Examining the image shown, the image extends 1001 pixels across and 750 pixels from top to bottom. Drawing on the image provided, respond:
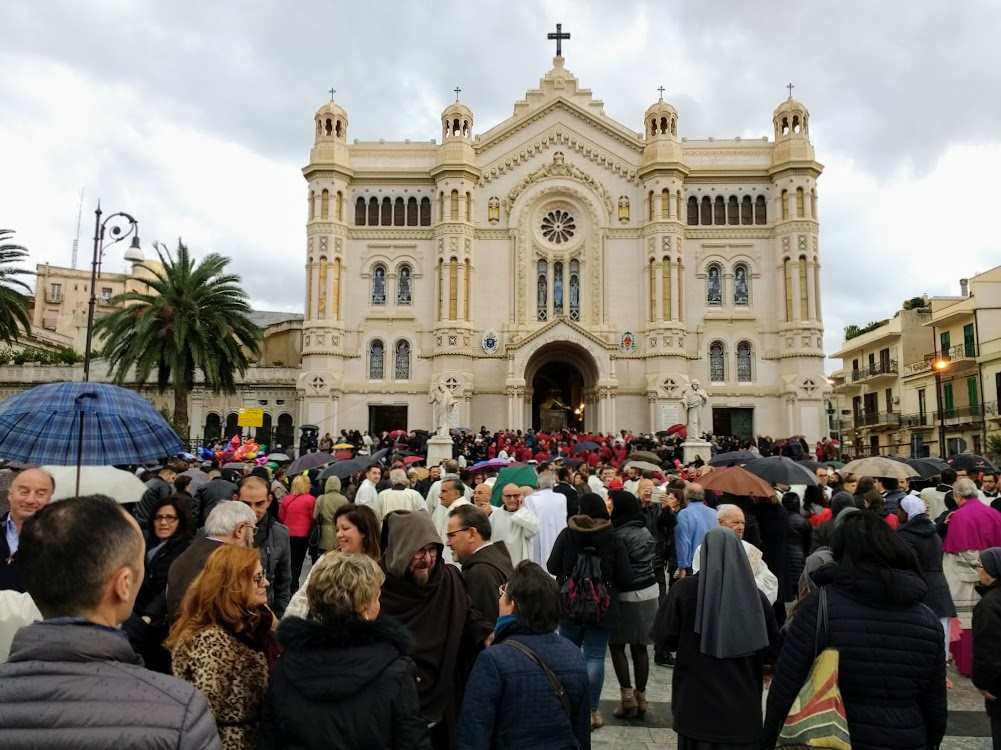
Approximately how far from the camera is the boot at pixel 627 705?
23.0 ft

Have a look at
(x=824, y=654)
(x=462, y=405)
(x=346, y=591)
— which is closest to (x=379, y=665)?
(x=346, y=591)

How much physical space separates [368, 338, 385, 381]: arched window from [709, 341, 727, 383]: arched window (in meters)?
17.1

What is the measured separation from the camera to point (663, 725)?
6.82 meters

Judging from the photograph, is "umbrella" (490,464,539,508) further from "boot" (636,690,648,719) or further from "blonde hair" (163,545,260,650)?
"blonde hair" (163,545,260,650)

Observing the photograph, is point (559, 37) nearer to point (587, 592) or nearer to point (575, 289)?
point (575, 289)

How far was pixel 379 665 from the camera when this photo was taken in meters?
3.18

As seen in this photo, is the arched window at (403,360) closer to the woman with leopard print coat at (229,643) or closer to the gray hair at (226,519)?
the gray hair at (226,519)

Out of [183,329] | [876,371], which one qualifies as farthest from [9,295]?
[876,371]

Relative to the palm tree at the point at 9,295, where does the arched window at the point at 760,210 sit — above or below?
above

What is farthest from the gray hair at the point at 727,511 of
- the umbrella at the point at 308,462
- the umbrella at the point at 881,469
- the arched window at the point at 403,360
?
the arched window at the point at 403,360

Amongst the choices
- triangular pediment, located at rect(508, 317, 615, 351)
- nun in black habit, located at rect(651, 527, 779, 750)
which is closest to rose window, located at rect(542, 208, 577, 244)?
triangular pediment, located at rect(508, 317, 615, 351)

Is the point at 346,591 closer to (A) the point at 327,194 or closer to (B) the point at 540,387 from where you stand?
(A) the point at 327,194

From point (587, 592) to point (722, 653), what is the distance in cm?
204

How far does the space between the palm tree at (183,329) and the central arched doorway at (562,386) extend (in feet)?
50.0
